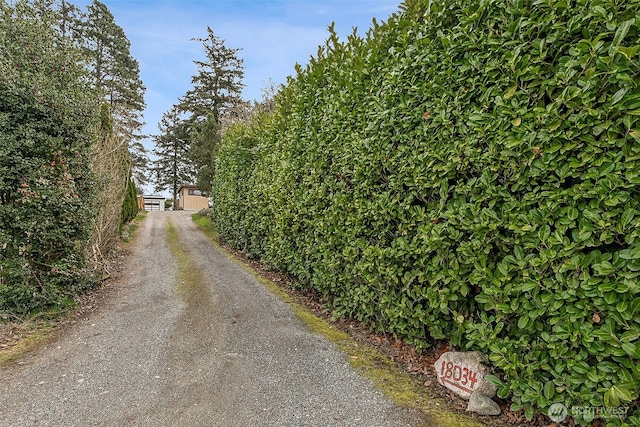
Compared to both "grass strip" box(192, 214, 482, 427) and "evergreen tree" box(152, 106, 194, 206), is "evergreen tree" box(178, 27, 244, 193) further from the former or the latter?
"grass strip" box(192, 214, 482, 427)

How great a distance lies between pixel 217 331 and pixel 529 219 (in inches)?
139

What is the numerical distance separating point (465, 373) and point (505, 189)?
56.8 inches

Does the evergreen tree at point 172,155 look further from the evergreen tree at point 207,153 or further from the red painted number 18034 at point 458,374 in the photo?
the red painted number 18034 at point 458,374

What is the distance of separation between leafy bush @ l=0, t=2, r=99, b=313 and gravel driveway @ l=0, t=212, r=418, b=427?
0.86 metres

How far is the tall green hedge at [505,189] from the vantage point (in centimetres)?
171

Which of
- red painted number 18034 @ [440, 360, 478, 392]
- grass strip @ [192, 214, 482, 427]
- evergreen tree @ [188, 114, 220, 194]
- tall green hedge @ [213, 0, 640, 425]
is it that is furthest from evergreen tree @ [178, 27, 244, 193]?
red painted number 18034 @ [440, 360, 478, 392]

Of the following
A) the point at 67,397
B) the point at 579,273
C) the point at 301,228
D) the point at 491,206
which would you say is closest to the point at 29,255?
the point at 67,397

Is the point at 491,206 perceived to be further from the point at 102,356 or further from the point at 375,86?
the point at 102,356

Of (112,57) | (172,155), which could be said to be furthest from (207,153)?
(172,155)

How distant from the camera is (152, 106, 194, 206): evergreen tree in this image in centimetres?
3105

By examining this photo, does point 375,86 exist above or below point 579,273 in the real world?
above

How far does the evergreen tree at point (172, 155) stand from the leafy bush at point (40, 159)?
28006 mm

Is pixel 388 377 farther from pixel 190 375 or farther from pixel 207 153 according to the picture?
pixel 207 153

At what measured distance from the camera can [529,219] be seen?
6.70 ft
